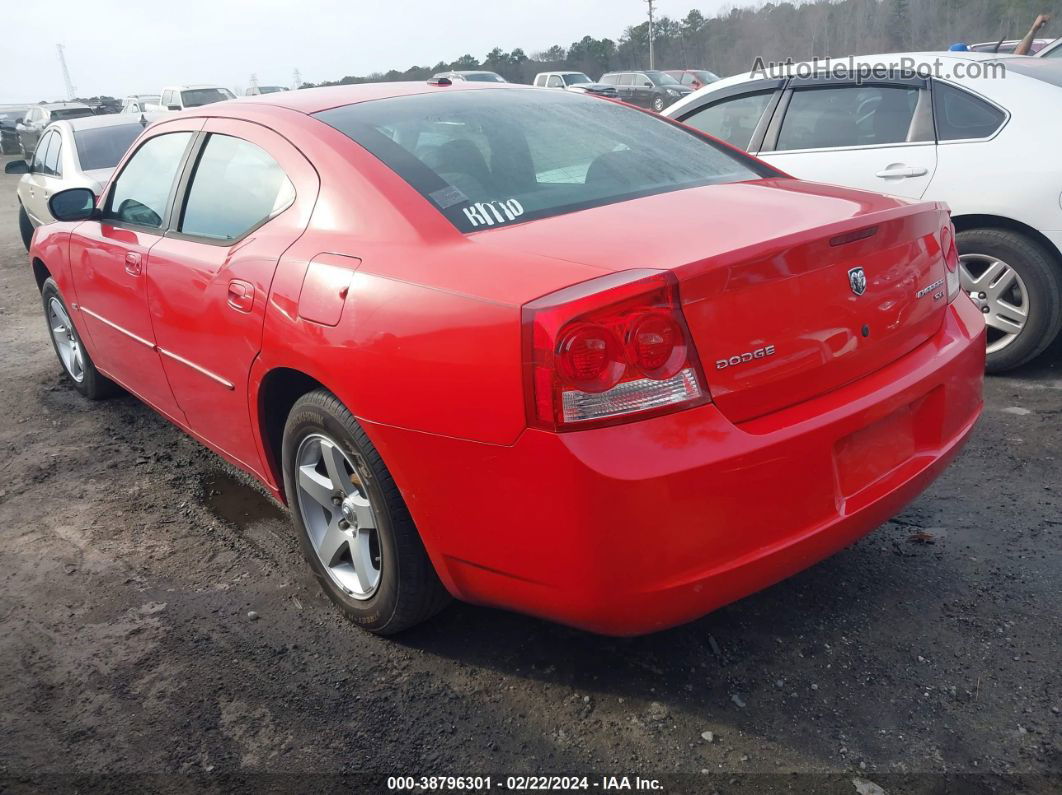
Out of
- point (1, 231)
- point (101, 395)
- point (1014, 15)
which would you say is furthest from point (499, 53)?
point (101, 395)

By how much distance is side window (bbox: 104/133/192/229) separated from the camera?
356cm

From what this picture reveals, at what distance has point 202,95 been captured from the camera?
2398 cm

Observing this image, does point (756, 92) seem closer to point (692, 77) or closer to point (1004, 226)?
point (1004, 226)

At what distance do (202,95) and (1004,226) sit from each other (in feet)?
78.6

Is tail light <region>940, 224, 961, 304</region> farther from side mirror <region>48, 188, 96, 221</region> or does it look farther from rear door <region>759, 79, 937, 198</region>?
side mirror <region>48, 188, 96, 221</region>

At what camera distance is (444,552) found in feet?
7.25

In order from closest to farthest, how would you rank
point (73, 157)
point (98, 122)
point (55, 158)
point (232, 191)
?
point (232, 191) < point (73, 157) < point (55, 158) < point (98, 122)

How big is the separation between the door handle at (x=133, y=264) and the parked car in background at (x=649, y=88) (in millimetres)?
29129

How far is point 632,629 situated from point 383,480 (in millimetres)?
772

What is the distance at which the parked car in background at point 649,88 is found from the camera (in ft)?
102

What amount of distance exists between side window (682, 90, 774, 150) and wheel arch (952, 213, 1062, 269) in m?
1.37

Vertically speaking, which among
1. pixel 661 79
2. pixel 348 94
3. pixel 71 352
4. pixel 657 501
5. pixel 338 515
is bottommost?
pixel 71 352

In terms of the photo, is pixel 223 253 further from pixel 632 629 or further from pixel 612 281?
pixel 632 629

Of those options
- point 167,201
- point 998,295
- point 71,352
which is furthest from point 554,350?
point 71,352
